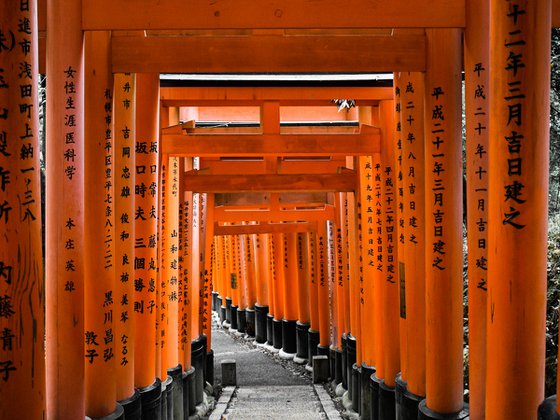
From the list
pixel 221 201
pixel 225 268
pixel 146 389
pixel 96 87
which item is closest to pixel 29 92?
pixel 96 87

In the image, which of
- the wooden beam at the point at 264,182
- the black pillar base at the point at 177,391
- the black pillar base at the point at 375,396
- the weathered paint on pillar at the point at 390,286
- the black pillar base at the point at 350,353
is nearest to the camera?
the weathered paint on pillar at the point at 390,286

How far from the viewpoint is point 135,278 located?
6.23 m

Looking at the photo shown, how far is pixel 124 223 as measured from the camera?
5.48 m

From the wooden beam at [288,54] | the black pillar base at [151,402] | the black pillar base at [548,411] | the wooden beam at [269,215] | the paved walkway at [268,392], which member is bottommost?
the paved walkway at [268,392]

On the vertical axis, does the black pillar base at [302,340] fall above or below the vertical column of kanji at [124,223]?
below

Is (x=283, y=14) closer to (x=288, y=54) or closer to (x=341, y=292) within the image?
(x=288, y=54)

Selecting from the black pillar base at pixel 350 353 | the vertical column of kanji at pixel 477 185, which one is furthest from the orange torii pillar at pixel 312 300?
the vertical column of kanji at pixel 477 185

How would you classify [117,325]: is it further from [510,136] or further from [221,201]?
[221,201]

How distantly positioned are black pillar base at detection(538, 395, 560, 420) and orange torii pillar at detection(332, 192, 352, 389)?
8.01 metres

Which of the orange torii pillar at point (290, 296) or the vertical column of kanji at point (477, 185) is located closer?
the vertical column of kanji at point (477, 185)

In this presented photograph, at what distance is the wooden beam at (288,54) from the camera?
4777mm

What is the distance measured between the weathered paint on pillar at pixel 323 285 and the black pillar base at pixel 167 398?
634cm

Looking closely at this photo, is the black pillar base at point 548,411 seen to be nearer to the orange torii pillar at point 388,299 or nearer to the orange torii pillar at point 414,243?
the orange torii pillar at point 414,243

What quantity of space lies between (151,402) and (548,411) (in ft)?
13.4
